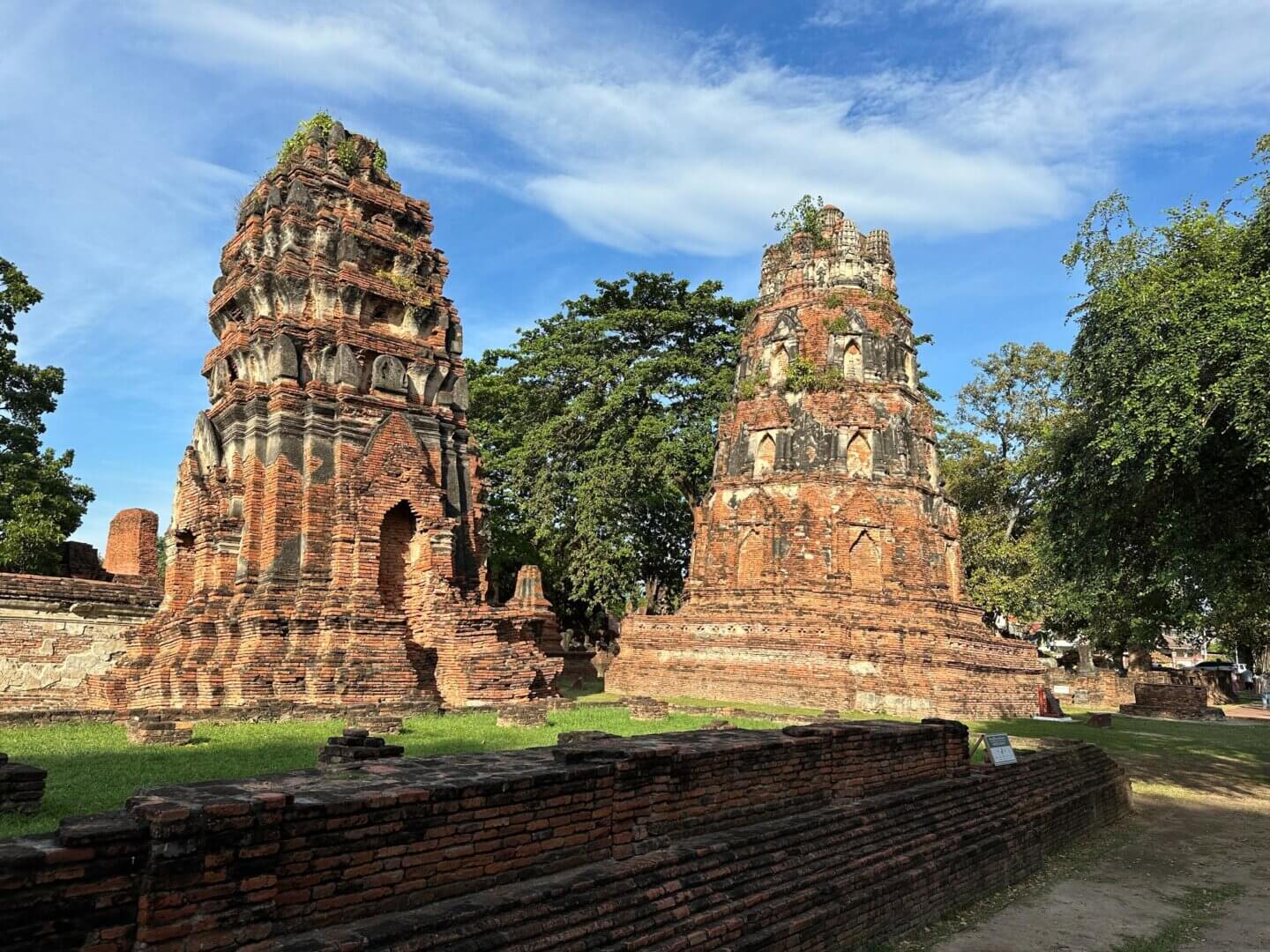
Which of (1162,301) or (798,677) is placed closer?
(1162,301)

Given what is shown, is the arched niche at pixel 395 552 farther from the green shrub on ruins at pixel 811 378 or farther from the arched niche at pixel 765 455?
the green shrub on ruins at pixel 811 378

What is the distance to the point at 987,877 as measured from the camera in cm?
892

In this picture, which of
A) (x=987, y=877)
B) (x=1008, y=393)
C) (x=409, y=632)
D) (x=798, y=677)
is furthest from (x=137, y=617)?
(x=1008, y=393)

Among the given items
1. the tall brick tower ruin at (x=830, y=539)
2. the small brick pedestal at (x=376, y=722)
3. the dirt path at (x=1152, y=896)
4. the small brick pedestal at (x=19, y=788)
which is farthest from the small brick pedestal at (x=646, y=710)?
the small brick pedestal at (x=19, y=788)

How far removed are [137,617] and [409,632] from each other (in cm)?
573

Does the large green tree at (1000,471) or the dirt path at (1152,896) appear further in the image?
the large green tree at (1000,471)

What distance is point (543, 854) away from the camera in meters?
5.53

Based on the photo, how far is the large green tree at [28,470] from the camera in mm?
20375

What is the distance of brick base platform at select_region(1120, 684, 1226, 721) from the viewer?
29.0 m

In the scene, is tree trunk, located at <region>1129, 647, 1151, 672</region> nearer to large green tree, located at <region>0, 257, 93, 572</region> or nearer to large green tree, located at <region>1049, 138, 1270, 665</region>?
large green tree, located at <region>1049, 138, 1270, 665</region>

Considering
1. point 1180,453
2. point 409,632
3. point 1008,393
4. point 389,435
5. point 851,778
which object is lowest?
point 851,778

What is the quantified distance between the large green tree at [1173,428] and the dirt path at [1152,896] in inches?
116

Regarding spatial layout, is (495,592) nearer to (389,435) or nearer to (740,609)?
(740,609)

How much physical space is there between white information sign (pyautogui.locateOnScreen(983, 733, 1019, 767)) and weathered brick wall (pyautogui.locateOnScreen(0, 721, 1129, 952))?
112 centimetres
